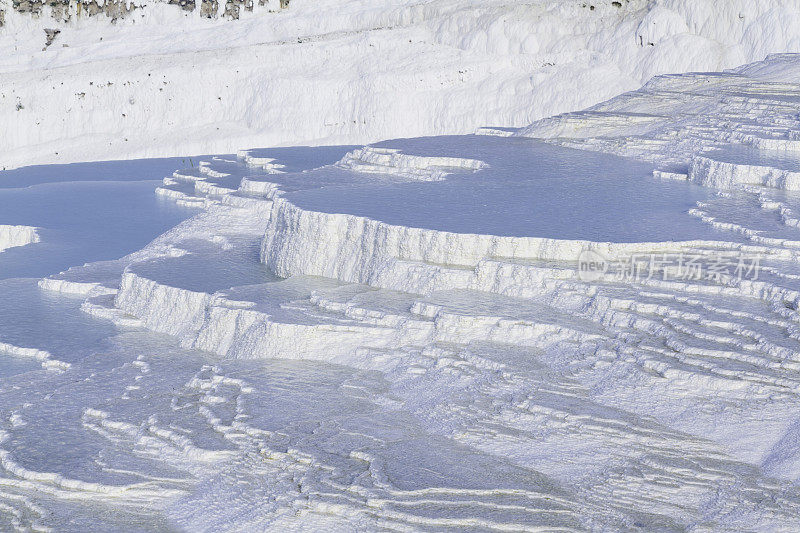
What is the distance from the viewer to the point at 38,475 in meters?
11.2

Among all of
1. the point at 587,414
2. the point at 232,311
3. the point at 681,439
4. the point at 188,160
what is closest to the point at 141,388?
the point at 232,311

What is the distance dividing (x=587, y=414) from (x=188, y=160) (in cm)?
2312

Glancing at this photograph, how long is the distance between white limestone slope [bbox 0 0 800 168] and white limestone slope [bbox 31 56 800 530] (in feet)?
35.3

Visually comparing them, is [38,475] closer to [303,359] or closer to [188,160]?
[303,359]

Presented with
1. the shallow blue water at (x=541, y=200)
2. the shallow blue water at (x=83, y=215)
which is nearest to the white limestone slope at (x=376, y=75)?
the shallow blue water at (x=83, y=215)

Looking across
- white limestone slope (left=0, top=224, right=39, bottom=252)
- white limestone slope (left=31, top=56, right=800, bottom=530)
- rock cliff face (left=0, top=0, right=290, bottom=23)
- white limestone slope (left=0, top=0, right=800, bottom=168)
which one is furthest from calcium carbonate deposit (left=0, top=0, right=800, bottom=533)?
rock cliff face (left=0, top=0, right=290, bottom=23)

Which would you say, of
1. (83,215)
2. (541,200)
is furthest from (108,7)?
(541,200)

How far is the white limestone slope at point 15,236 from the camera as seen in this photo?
76.3ft

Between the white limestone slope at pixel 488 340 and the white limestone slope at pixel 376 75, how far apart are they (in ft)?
35.3

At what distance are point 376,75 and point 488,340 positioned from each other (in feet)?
73.7

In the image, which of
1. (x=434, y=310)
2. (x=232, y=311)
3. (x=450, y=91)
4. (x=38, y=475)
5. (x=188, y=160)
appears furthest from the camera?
(x=450, y=91)

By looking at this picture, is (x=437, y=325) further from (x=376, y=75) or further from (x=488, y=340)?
(x=376, y=75)

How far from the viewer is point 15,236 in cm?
2333

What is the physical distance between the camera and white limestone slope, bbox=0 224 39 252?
23250mm
